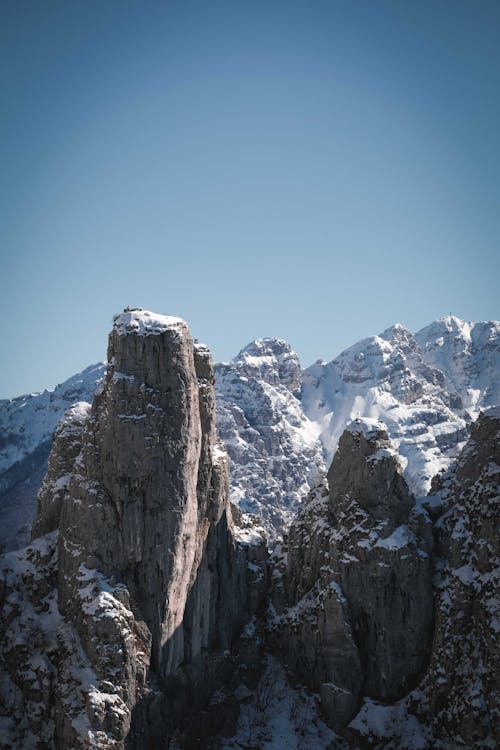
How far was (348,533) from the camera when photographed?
88.2 meters

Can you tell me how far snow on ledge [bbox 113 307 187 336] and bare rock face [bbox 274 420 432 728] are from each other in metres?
29.9

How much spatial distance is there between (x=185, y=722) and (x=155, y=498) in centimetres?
2584

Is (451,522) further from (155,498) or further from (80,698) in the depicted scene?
(80,698)

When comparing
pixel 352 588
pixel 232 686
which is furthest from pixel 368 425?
pixel 232 686

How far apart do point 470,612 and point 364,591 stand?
41.6 feet

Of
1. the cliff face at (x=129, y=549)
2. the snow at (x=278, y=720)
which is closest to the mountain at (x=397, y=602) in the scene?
the snow at (x=278, y=720)

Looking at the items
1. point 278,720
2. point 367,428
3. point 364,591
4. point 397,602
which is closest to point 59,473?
point 278,720

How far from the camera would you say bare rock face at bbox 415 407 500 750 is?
243 ft

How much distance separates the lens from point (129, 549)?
75438 mm

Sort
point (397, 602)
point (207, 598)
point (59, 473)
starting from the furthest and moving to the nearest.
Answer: point (207, 598), point (397, 602), point (59, 473)

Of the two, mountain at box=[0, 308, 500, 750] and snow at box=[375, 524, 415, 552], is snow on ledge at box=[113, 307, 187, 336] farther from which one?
snow at box=[375, 524, 415, 552]

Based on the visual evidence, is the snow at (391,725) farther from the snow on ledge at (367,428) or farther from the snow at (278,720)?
the snow on ledge at (367,428)

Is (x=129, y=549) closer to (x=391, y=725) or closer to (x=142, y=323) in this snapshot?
(x=142, y=323)

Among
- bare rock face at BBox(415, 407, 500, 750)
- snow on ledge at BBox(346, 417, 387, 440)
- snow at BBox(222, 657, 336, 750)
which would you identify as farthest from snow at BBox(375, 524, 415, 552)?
snow at BBox(222, 657, 336, 750)
